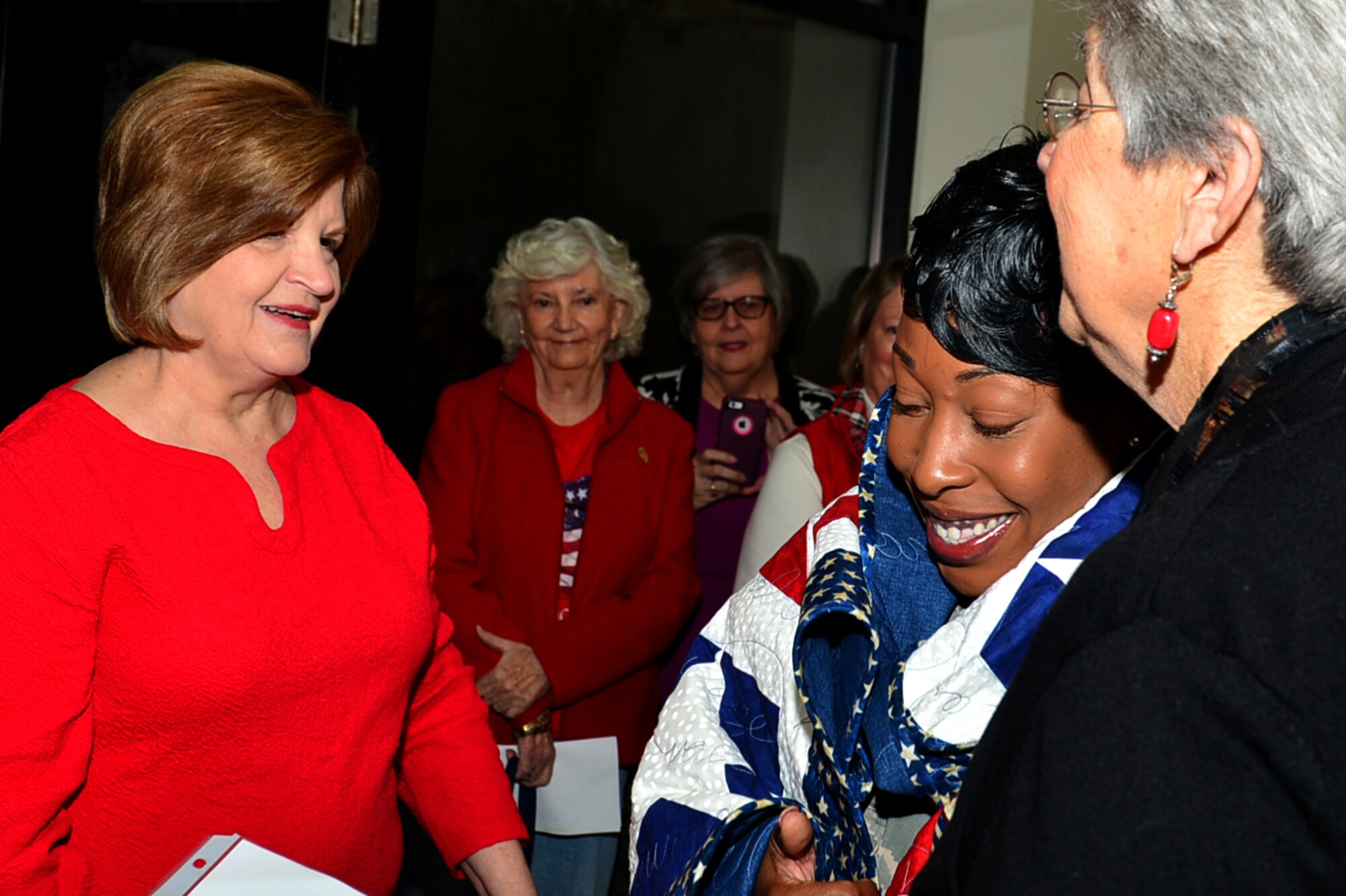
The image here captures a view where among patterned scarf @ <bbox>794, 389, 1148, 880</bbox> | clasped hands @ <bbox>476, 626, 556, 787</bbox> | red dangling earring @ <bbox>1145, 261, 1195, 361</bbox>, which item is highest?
red dangling earring @ <bbox>1145, 261, 1195, 361</bbox>

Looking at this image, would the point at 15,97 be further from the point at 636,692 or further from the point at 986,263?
the point at 986,263

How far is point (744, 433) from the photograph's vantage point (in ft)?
10.2

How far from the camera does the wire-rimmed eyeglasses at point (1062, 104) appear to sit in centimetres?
94

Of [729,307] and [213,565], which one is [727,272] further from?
[213,565]

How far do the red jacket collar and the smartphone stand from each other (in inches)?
9.5

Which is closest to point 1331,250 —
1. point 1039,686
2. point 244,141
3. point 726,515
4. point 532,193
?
point 1039,686

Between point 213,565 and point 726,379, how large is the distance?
2.01 m

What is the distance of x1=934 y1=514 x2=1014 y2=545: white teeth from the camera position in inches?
55.2

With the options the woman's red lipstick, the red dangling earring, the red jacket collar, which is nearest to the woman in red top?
the woman's red lipstick

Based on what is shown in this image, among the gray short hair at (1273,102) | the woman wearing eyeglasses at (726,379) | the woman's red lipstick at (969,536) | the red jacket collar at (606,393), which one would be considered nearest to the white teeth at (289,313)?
the woman's red lipstick at (969,536)

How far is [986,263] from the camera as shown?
53.3 inches

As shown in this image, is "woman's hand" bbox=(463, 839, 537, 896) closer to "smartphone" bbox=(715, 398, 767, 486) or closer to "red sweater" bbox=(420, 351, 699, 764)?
"red sweater" bbox=(420, 351, 699, 764)

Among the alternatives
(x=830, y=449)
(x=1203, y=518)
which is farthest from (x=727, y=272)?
(x=1203, y=518)

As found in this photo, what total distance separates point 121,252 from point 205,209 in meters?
0.12
